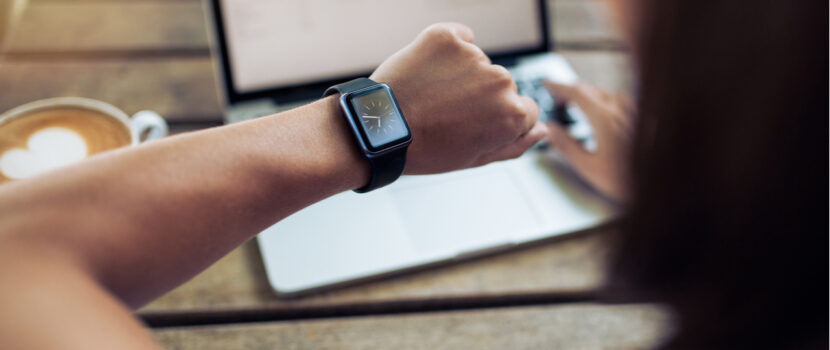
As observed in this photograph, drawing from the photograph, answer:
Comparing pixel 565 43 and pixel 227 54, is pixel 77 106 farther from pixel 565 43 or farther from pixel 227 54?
pixel 565 43

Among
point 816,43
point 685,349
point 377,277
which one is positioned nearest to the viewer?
point 816,43

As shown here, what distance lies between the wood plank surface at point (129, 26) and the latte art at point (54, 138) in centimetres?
27

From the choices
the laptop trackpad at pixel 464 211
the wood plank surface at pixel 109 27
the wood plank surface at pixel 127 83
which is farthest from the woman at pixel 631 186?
the wood plank surface at pixel 109 27

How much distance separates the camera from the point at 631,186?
328 mm

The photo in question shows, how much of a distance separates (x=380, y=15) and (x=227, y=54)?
0.18 meters

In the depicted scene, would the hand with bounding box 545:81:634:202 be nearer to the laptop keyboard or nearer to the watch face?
the laptop keyboard

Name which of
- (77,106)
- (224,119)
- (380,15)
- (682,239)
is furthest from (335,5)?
(682,239)

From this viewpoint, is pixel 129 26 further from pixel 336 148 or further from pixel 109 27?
pixel 336 148

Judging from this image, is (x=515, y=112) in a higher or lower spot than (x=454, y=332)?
higher

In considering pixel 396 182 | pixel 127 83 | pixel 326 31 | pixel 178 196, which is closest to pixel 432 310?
pixel 396 182

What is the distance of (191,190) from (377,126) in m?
0.14

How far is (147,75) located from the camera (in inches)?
32.7

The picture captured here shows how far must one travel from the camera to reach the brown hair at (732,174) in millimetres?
270

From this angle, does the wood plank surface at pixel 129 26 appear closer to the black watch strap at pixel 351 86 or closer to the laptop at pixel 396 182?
the laptop at pixel 396 182
